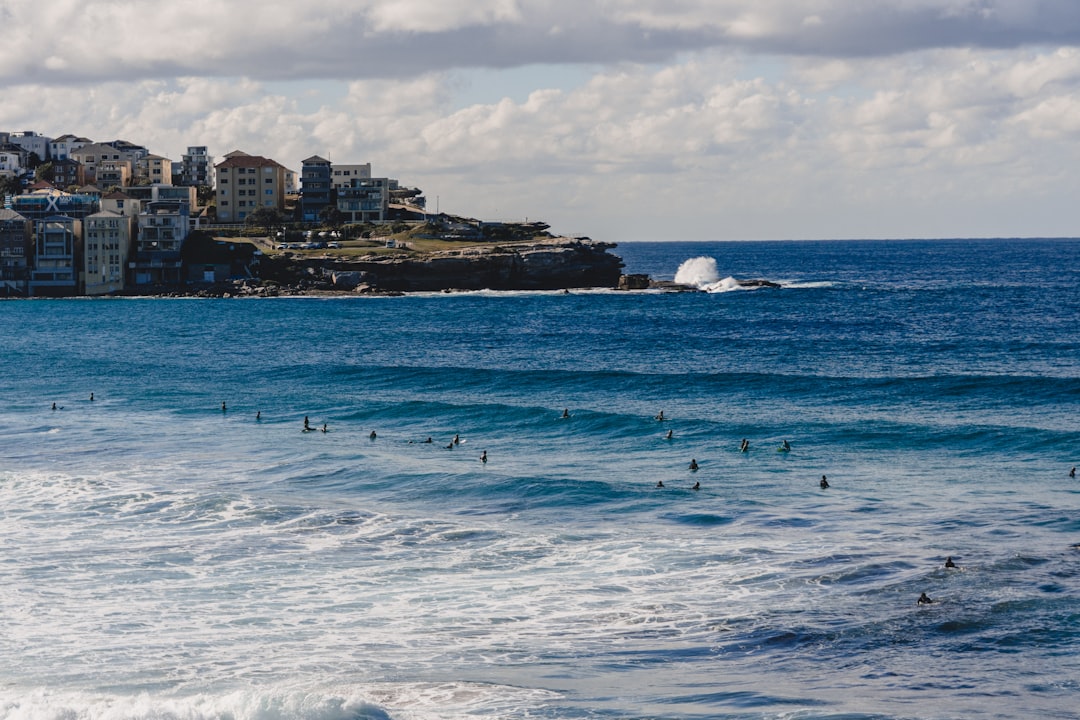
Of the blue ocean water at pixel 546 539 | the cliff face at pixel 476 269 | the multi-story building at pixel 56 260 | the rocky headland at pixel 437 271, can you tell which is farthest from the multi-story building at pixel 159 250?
the blue ocean water at pixel 546 539

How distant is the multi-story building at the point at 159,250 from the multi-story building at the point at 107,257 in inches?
86.4

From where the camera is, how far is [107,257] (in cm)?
18750

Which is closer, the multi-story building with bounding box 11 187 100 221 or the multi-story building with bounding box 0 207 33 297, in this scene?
the multi-story building with bounding box 0 207 33 297

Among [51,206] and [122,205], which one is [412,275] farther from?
[51,206]

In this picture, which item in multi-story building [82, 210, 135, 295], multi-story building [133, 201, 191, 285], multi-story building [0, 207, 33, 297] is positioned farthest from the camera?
multi-story building [133, 201, 191, 285]

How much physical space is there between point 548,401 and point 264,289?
4376 inches

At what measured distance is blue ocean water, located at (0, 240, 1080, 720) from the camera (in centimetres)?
3222

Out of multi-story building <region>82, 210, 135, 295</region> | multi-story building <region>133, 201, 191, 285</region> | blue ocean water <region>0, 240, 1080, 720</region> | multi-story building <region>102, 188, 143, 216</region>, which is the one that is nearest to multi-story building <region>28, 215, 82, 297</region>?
multi-story building <region>82, 210, 135, 295</region>

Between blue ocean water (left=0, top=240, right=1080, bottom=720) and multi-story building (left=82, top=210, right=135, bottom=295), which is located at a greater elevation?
multi-story building (left=82, top=210, right=135, bottom=295)

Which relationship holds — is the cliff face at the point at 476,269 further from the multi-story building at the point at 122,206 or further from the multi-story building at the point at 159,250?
the multi-story building at the point at 122,206

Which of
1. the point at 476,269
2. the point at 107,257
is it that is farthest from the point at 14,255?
the point at 476,269

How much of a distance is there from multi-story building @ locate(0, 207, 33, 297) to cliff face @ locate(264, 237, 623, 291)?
36980 millimetres

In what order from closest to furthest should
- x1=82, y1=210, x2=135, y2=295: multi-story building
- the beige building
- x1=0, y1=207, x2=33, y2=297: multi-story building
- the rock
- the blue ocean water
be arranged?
the blue ocean water
x1=0, y1=207, x2=33, y2=297: multi-story building
x1=82, y1=210, x2=135, y2=295: multi-story building
the rock
the beige building

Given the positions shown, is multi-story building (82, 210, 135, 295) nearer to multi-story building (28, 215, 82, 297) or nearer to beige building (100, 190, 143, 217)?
multi-story building (28, 215, 82, 297)
